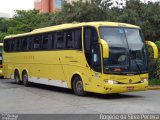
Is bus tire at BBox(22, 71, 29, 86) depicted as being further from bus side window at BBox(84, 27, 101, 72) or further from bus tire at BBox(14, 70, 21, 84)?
bus side window at BBox(84, 27, 101, 72)

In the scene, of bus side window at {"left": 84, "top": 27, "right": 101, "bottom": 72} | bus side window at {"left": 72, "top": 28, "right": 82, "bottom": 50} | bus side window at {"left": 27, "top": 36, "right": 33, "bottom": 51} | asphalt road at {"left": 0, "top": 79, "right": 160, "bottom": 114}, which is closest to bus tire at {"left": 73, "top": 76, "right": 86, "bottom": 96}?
asphalt road at {"left": 0, "top": 79, "right": 160, "bottom": 114}

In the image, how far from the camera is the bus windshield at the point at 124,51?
53.3 ft

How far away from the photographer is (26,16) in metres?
53.4

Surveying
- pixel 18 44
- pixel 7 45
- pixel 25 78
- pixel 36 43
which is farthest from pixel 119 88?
pixel 7 45

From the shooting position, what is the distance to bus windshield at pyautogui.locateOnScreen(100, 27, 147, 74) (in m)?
16.2

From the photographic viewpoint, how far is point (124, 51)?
16531 mm

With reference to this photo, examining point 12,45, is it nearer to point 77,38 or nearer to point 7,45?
point 7,45

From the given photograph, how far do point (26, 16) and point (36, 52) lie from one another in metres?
31.9

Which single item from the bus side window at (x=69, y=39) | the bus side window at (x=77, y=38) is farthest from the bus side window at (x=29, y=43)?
the bus side window at (x=77, y=38)

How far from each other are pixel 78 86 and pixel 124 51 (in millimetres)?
2718

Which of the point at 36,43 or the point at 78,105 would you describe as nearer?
the point at 78,105

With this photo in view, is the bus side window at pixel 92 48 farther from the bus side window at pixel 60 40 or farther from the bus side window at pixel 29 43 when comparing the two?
the bus side window at pixel 29 43

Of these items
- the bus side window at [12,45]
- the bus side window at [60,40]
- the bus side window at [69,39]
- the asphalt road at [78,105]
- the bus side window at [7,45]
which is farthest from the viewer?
the bus side window at [7,45]

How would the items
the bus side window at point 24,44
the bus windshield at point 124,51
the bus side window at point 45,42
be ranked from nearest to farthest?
the bus windshield at point 124,51, the bus side window at point 45,42, the bus side window at point 24,44
